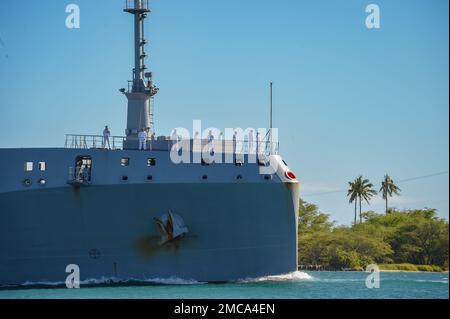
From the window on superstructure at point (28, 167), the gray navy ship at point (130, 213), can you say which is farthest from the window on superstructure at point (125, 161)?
the window on superstructure at point (28, 167)

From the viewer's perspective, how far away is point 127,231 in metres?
44.8

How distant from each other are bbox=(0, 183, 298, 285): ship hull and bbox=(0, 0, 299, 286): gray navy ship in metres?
0.04

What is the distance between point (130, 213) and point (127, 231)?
688 mm

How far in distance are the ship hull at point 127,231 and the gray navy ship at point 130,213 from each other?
4cm

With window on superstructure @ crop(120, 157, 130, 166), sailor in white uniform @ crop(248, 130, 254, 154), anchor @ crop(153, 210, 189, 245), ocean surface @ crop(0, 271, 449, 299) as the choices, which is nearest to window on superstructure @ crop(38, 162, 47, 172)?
window on superstructure @ crop(120, 157, 130, 166)

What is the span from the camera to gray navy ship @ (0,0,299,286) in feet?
146

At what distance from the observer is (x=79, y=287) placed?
4459cm

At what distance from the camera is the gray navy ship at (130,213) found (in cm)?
4459

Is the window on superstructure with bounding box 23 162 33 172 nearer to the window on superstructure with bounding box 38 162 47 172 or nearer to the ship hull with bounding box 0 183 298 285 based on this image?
the window on superstructure with bounding box 38 162 47 172

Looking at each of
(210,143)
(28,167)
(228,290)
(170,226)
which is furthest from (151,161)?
(228,290)
